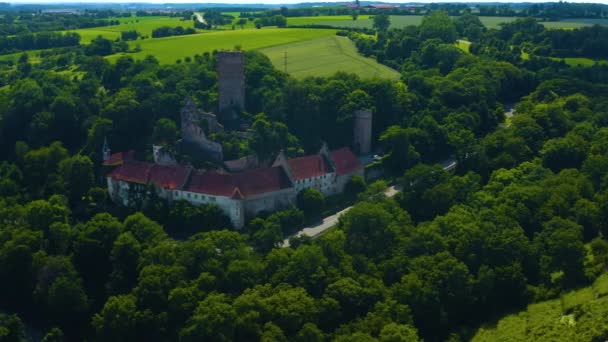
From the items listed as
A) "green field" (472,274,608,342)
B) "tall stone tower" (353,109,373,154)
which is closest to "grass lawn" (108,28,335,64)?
"tall stone tower" (353,109,373,154)

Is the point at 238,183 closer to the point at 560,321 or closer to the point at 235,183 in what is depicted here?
the point at 235,183

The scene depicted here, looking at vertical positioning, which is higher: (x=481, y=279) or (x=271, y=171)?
(x=271, y=171)

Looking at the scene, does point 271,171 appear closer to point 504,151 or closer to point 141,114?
point 141,114

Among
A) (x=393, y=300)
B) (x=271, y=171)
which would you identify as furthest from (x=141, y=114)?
(x=393, y=300)

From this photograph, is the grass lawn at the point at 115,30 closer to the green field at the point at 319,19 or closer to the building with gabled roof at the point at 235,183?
the green field at the point at 319,19

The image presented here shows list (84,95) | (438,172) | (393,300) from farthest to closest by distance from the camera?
(84,95), (438,172), (393,300)

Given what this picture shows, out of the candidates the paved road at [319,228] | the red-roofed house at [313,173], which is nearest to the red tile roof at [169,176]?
the red-roofed house at [313,173]
